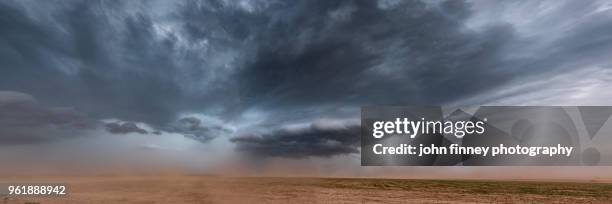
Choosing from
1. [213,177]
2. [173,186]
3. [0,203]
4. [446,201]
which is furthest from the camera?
[213,177]

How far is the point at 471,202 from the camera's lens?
37.0 metres

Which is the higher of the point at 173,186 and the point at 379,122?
the point at 379,122

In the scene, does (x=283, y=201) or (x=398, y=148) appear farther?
(x=283, y=201)

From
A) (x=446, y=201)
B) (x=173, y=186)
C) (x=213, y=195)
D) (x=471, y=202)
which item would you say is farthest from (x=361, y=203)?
(x=173, y=186)

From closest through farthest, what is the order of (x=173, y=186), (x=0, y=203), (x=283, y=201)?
(x=0, y=203)
(x=283, y=201)
(x=173, y=186)

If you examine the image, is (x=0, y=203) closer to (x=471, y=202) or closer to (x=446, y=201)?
(x=446, y=201)

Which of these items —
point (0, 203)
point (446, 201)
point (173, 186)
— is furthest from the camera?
point (173, 186)

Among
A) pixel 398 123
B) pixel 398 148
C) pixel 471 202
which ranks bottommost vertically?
pixel 471 202

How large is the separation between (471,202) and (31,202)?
120ft

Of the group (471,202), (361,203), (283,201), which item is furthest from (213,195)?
(471,202)

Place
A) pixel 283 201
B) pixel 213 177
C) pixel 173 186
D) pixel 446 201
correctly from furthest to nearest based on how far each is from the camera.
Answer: pixel 213 177 → pixel 173 186 → pixel 446 201 → pixel 283 201

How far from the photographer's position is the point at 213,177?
58.7m

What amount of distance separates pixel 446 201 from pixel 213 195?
21.9 metres

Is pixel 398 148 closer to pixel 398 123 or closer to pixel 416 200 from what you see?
pixel 398 123
